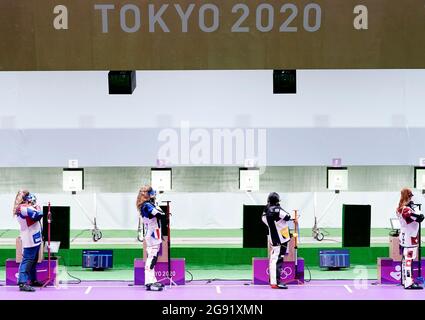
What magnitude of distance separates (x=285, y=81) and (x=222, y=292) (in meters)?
3.81

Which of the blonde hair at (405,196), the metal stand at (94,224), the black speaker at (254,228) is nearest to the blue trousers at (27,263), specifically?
the metal stand at (94,224)

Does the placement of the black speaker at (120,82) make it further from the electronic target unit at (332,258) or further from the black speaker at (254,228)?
the electronic target unit at (332,258)

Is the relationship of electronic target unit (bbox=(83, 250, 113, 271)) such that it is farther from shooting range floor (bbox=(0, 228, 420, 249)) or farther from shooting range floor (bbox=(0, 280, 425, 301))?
shooting range floor (bbox=(0, 280, 425, 301))

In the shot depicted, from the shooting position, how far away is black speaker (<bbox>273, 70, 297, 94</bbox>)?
1702cm

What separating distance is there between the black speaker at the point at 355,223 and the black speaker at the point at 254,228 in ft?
4.58

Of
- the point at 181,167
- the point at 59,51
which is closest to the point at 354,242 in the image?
the point at 181,167

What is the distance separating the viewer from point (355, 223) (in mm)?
17844

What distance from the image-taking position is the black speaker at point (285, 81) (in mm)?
17016

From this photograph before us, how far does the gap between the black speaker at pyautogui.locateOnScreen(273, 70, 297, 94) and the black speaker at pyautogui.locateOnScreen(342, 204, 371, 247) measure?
94.2 inches

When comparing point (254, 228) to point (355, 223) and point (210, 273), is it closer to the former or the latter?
point (210, 273)

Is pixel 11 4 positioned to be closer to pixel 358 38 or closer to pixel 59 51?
pixel 59 51

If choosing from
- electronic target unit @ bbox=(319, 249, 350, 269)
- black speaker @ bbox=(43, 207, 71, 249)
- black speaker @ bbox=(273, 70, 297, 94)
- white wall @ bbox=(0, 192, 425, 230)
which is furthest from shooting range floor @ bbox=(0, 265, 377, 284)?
black speaker @ bbox=(273, 70, 297, 94)

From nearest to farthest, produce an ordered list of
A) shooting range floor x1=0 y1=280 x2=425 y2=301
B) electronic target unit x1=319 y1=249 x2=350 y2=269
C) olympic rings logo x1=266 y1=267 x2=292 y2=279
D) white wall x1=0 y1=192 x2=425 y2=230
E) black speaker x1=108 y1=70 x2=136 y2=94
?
shooting range floor x1=0 y1=280 x2=425 y2=301
olympic rings logo x1=266 y1=267 x2=292 y2=279
black speaker x1=108 y1=70 x2=136 y2=94
electronic target unit x1=319 y1=249 x2=350 y2=269
white wall x1=0 y1=192 x2=425 y2=230
